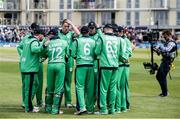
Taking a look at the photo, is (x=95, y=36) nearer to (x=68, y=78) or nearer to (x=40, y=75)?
(x=68, y=78)

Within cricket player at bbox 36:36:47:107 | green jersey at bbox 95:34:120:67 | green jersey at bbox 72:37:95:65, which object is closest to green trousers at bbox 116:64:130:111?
green jersey at bbox 95:34:120:67

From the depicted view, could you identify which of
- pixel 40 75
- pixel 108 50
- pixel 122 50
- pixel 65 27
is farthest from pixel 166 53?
pixel 40 75

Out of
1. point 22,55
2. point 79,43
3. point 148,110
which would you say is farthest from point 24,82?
point 148,110

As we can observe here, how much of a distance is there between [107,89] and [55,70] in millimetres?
1377

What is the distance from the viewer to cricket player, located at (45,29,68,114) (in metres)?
16.0

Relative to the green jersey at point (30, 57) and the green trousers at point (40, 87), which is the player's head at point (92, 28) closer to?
the green jersey at point (30, 57)

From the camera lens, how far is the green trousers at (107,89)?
16.0 meters

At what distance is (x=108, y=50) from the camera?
52.7 ft

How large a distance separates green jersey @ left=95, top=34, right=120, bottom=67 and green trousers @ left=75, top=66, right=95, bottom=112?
0.39 m

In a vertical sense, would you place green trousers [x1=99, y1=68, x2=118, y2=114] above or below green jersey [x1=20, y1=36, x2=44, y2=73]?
below

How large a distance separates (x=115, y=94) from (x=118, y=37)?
4.75ft

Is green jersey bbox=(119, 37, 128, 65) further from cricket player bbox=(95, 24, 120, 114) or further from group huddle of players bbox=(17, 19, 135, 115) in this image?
cricket player bbox=(95, 24, 120, 114)

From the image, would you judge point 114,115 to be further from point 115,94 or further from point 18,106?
point 18,106

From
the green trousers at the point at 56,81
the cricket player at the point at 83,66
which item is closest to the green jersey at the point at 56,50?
the green trousers at the point at 56,81
